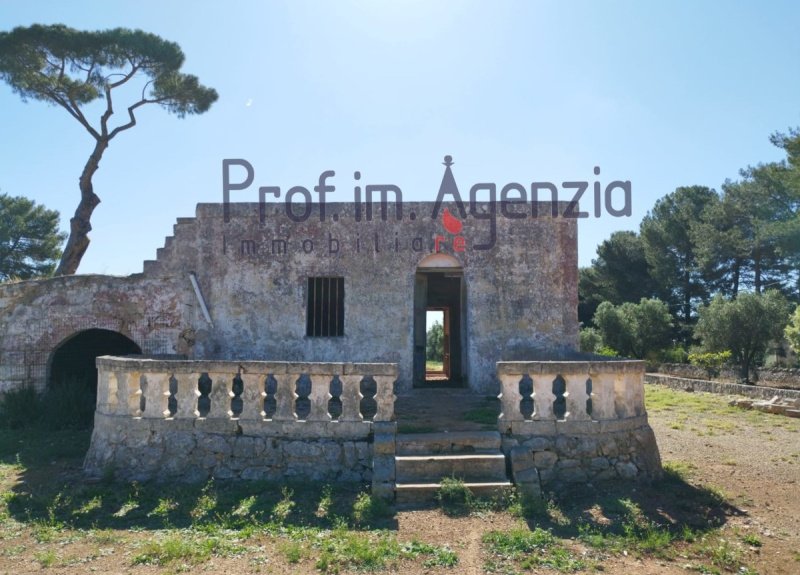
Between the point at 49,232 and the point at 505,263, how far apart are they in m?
26.0

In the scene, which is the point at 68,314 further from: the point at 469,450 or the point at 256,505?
the point at 469,450

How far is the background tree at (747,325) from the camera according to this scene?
72.1ft

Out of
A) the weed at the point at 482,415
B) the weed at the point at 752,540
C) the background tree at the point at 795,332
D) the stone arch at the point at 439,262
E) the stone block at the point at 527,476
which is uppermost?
the stone arch at the point at 439,262

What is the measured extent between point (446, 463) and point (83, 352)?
9851 mm

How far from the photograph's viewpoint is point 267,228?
11.9 metres

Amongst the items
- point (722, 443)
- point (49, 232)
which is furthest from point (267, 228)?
point (49, 232)

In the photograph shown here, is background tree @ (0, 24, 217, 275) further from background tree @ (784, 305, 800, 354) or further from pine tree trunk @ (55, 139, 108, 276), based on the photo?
background tree @ (784, 305, 800, 354)

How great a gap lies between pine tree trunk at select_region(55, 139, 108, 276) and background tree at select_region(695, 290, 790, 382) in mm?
22514

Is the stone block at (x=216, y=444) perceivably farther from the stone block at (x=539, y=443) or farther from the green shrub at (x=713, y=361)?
the green shrub at (x=713, y=361)

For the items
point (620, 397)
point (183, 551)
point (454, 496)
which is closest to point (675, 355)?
point (620, 397)

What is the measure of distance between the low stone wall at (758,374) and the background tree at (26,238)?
29246mm

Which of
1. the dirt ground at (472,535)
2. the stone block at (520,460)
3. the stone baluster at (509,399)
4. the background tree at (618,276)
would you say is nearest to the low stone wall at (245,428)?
the dirt ground at (472,535)

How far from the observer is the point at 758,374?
21.9 m

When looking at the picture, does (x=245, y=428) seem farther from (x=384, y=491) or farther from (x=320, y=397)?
Answer: (x=384, y=491)
